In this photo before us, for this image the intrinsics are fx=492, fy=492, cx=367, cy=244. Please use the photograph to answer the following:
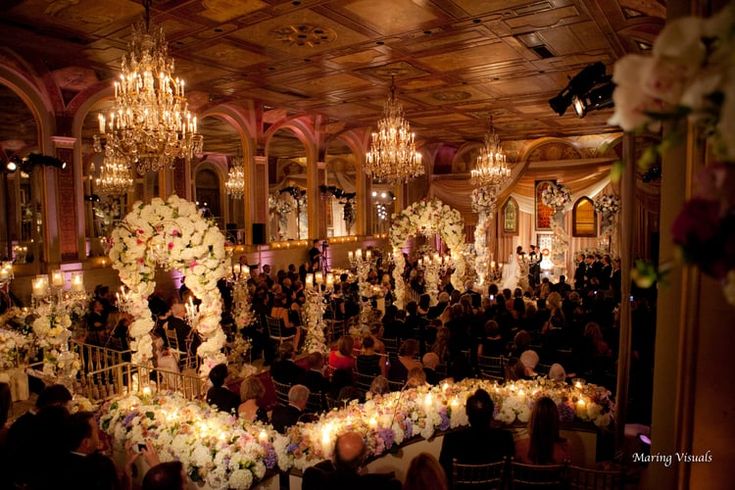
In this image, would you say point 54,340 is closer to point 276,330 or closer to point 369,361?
point 369,361

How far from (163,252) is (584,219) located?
18592 mm

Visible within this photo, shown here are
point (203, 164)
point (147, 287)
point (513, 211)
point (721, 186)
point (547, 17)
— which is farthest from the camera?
point (203, 164)

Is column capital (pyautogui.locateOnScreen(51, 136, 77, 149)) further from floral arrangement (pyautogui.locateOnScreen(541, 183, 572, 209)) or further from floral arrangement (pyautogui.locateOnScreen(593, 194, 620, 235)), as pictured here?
floral arrangement (pyautogui.locateOnScreen(593, 194, 620, 235))

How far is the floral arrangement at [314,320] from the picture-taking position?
10.0m

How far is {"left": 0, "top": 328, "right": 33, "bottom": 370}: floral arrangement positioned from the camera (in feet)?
22.2

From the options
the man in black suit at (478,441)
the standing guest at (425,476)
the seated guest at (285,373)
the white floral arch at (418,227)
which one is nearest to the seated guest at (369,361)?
the seated guest at (285,373)

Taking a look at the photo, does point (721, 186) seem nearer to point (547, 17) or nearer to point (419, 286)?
point (547, 17)

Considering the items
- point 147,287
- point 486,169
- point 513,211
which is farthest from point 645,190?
point 147,287

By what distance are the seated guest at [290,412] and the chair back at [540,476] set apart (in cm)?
217

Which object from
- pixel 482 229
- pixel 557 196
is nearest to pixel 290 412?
pixel 482 229

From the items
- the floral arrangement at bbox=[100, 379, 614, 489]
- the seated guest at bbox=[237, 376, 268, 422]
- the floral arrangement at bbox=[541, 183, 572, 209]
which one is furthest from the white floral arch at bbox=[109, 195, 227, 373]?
the floral arrangement at bbox=[541, 183, 572, 209]

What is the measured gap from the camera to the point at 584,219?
2077cm

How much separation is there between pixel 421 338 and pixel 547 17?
19.2 feet

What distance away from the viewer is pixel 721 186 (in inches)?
49.3
